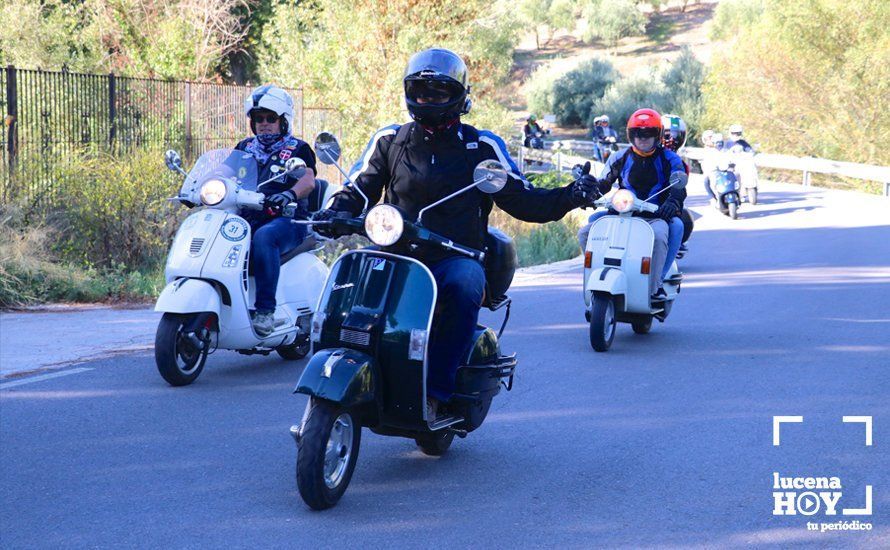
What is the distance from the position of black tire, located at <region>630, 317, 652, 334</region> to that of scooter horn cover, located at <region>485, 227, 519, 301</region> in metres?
4.43

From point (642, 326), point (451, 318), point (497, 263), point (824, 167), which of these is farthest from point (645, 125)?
point (824, 167)

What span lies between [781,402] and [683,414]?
0.78 metres

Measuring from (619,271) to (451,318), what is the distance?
4517mm

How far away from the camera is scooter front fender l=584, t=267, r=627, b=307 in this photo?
10008 millimetres

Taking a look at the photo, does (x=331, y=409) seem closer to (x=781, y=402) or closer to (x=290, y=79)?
(x=781, y=402)

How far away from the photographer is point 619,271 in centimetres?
1027

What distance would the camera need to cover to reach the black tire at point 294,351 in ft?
30.6

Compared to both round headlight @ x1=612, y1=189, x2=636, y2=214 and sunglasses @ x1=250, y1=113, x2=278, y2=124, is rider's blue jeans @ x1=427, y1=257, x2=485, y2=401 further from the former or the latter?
round headlight @ x1=612, y1=189, x2=636, y2=214

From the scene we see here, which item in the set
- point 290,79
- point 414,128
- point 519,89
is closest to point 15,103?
point 414,128

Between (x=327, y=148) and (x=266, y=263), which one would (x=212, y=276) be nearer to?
(x=266, y=263)

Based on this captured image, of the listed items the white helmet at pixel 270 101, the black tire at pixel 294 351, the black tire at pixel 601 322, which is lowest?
the black tire at pixel 294 351

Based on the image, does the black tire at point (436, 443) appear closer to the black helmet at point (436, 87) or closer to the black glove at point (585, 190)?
the black glove at point (585, 190)

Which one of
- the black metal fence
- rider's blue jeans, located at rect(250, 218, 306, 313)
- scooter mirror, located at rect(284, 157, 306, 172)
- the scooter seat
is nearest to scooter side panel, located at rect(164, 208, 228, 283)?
rider's blue jeans, located at rect(250, 218, 306, 313)

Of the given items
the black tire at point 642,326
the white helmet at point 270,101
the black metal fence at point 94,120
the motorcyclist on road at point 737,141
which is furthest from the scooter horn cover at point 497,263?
the motorcyclist on road at point 737,141
